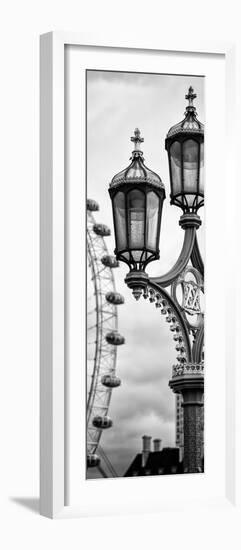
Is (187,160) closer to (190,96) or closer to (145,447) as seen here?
(190,96)

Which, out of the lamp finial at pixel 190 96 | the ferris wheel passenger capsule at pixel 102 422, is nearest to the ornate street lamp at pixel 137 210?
the lamp finial at pixel 190 96

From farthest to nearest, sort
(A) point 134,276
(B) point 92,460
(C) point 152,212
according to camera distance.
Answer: (C) point 152,212, (A) point 134,276, (B) point 92,460

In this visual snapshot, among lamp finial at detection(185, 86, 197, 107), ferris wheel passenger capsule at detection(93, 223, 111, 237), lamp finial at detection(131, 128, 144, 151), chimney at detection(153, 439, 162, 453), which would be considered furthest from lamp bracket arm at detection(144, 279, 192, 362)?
lamp finial at detection(185, 86, 197, 107)

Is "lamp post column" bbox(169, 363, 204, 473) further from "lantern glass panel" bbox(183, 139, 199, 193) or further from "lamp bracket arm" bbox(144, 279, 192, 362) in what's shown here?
"lantern glass panel" bbox(183, 139, 199, 193)

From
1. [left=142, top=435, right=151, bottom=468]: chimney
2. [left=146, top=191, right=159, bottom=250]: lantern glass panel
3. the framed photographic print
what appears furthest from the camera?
[left=146, top=191, right=159, bottom=250]: lantern glass panel

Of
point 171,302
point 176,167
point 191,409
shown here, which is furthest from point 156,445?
point 176,167

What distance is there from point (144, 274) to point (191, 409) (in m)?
0.74

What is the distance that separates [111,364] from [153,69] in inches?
59.3

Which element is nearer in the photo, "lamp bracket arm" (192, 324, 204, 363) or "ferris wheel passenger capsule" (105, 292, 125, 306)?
"ferris wheel passenger capsule" (105, 292, 125, 306)

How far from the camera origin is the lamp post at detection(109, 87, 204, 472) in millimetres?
7070

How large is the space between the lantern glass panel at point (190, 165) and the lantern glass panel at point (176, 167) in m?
0.03

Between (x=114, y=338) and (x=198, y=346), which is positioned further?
(x=198, y=346)

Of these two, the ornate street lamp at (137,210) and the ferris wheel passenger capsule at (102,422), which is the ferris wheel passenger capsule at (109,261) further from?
the ferris wheel passenger capsule at (102,422)

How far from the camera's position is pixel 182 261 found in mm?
7180
